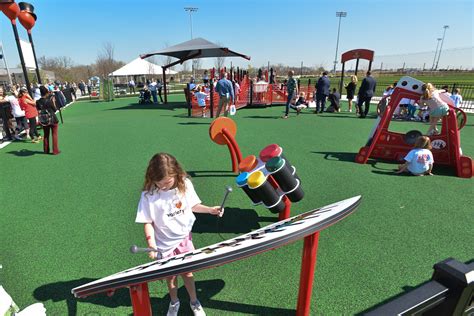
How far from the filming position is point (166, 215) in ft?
7.09

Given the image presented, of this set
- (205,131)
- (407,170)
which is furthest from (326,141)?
(205,131)

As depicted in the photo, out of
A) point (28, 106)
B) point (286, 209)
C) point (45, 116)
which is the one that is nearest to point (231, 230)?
point (286, 209)

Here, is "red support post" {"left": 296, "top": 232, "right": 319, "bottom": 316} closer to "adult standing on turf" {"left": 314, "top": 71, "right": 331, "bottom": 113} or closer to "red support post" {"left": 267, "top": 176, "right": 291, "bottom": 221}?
"red support post" {"left": 267, "top": 176, "right": 291, "bottom": 221}

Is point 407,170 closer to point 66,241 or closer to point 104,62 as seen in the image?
point 66,241

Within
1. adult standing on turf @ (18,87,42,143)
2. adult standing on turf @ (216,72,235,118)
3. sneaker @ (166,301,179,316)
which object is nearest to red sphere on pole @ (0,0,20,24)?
adult standing on turf @ (18,87,42,143)

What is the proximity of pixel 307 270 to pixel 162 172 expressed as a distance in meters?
1.31

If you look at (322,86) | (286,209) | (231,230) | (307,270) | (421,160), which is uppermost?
(322,86)

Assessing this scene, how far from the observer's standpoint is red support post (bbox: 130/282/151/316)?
1545mm

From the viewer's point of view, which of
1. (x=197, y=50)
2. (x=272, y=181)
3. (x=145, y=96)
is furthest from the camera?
(x=145, y=96)

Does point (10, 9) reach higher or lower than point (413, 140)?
higher

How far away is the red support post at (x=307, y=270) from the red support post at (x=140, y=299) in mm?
1067

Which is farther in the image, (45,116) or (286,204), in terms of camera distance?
(45,116)

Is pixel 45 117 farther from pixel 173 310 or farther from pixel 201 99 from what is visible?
pixel 201 99

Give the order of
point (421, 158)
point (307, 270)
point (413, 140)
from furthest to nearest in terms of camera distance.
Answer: point (413, 140) → point (421, 158) → point (307, 270)
